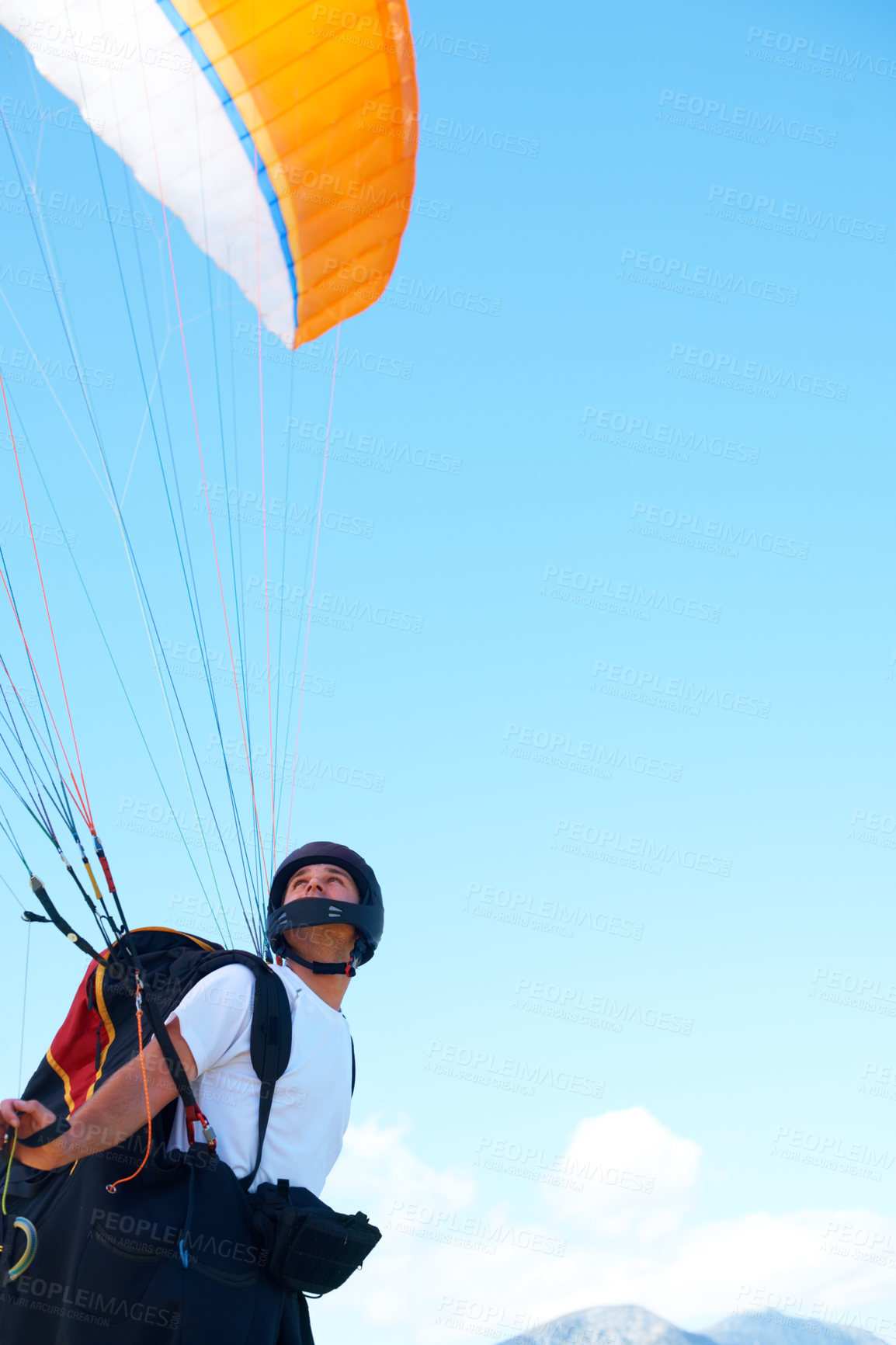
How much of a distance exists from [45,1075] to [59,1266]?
0.44 meters

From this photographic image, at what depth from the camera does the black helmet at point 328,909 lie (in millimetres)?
3100

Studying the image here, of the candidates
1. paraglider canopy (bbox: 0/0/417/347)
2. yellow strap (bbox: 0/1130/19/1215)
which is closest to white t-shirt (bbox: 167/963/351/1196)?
yellow strap (bbox: 0/1130/19/1215)

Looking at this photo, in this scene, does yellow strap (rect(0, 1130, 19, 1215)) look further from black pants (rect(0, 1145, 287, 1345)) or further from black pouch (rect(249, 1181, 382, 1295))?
black pouch (rect(249, 1181, 382, 1295))

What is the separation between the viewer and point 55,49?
212 inches

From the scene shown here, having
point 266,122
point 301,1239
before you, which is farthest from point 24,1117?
point 266,122

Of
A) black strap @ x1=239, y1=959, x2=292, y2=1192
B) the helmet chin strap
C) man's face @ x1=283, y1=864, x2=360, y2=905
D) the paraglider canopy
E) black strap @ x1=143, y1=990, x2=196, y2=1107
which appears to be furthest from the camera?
the paraglider canopy

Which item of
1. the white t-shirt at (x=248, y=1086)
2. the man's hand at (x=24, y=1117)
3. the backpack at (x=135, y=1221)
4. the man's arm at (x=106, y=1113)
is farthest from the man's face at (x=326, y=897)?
the man's hand at (x=24, y=1117)

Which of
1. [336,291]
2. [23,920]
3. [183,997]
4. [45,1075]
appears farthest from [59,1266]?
[336,291]

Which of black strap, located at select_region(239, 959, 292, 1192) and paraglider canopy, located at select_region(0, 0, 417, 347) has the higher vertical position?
paraglider canopy, located at select_region(0, 0, 417, 347)

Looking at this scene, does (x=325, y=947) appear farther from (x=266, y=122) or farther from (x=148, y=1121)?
(x=266, y=122)

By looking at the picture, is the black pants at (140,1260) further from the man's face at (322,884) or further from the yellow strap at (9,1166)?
the man's face at (322,884)

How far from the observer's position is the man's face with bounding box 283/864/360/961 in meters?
3.11

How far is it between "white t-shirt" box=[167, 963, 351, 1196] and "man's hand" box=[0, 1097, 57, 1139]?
1.10ft

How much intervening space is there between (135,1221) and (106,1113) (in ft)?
0.83
